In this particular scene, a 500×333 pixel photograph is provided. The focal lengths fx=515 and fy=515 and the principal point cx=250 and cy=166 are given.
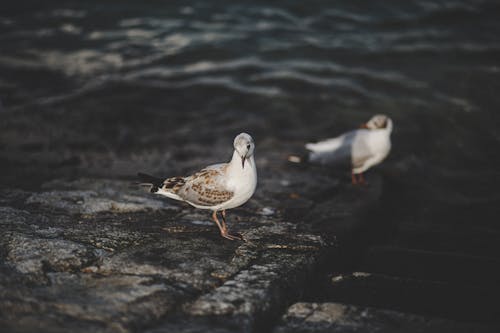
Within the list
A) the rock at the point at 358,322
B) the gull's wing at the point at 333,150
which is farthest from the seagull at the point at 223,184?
the gull's wing at the point at 333,150

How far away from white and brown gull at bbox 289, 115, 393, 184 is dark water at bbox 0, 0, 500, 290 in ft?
1.90

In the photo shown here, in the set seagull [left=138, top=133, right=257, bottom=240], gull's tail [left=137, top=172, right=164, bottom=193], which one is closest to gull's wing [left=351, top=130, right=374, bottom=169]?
seagull [left=138, top=133, right=257, bottom=240]

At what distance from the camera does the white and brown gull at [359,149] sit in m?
7.43

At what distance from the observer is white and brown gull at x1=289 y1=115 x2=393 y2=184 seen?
7430 millimetres

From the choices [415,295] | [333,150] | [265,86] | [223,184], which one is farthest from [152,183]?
[265,86]

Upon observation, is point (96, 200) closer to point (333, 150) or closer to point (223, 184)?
point (223, 184)

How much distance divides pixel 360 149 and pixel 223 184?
3263 mm

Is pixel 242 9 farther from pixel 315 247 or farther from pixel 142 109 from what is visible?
pixel 315 247

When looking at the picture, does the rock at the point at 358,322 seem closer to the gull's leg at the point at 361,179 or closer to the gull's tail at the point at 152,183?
the gull's tail at the point at 152,183

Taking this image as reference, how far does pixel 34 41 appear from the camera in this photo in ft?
45.6

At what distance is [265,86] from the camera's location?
1168cm

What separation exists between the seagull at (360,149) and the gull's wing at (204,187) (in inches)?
116

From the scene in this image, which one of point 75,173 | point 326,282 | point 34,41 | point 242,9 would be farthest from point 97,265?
point 242,9

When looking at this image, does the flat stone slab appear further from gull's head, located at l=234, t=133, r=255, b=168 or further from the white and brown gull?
the white and brown gull
